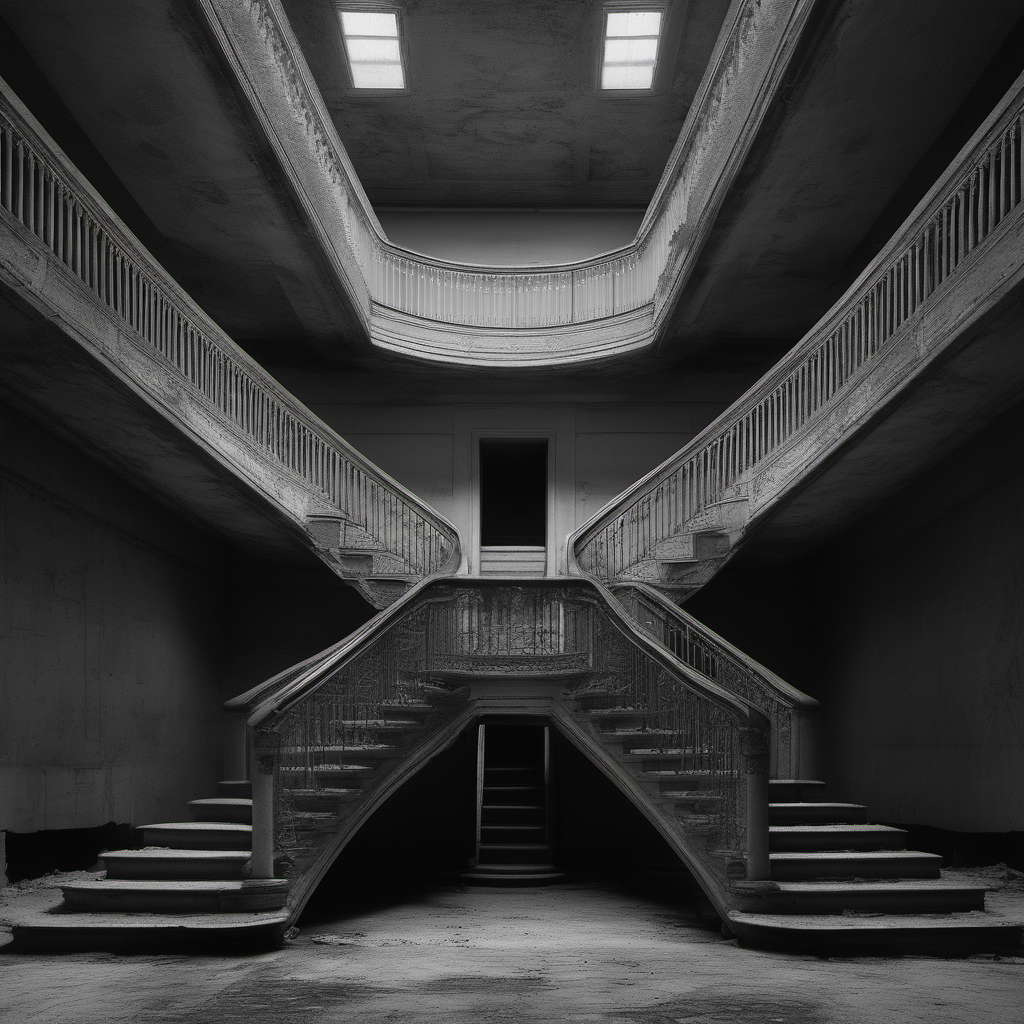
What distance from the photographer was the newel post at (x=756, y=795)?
8438mm

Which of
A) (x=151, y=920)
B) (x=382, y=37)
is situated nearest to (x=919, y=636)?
(x=151, y=920)

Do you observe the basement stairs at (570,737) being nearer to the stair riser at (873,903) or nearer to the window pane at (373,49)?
the stair riser at (873,903)

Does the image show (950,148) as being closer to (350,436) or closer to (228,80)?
(228,80)

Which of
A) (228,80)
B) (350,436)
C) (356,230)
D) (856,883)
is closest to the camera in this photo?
(856,883)

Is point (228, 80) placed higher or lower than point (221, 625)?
higher

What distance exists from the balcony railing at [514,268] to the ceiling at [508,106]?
229 centimetres

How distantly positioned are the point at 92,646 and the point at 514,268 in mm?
8696

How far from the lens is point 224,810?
10.4m

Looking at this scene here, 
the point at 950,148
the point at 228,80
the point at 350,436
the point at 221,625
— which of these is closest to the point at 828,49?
the point at 950,148

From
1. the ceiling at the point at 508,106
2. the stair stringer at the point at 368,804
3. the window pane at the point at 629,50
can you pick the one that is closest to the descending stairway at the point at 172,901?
the stair stringer at the point at 368,804

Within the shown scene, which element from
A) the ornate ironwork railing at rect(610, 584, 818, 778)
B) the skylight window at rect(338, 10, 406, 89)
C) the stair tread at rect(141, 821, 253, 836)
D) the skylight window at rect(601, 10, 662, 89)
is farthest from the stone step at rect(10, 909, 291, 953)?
the skylight window at rect(601, 10, 662, 89)

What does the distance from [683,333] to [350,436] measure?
5.33 m

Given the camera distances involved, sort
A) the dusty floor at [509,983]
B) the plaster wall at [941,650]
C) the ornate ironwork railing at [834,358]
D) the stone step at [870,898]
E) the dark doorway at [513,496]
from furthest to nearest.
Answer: the dark doorway at [513,496] < the plaster wall at [941,650] < the ornate ironwork railing at [834,358] < the stone step at [870,898] < the dusty floor at [509,983]

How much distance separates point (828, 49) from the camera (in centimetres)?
1151
